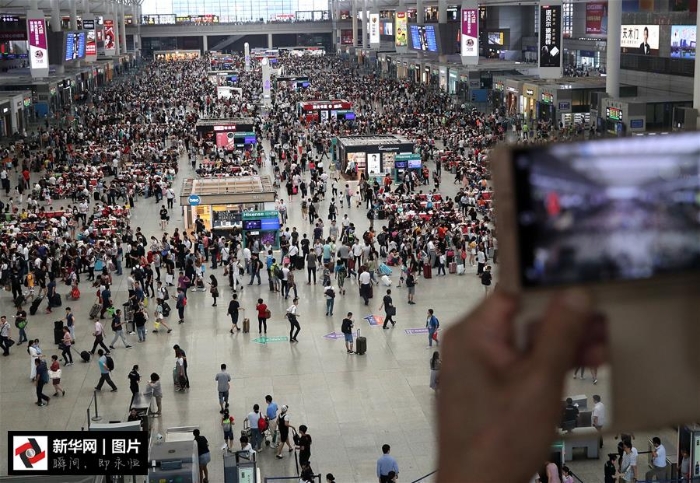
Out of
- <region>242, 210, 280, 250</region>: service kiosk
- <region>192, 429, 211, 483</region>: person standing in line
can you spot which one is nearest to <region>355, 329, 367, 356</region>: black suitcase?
<region>192, 429, 211, 483</region>: person standing in line

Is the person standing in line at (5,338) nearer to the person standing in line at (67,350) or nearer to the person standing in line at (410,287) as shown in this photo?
the person standing in line at (67,350)

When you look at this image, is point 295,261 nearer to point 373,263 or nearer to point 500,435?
point 373,263

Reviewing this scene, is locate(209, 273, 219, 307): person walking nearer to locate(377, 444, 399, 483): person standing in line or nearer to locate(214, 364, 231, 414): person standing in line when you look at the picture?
locate(214, 364, 231, 414): person standing in line

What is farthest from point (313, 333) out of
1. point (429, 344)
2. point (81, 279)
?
point (81, 279)

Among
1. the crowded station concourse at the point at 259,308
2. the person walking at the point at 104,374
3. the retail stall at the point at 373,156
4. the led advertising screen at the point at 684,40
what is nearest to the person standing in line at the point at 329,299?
the crowded station concourse at the point at 259,308

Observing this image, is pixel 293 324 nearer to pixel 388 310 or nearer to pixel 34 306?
pixel 388 310

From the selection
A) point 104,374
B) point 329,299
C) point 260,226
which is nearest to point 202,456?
point 104,374
